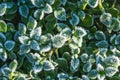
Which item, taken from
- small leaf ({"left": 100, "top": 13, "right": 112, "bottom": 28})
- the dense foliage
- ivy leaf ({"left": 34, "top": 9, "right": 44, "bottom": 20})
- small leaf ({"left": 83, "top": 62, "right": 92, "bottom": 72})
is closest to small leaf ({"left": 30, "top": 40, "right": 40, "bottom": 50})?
the dense foliage

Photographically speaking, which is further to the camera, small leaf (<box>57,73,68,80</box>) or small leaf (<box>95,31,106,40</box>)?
small leaf (<box>95,31,106,40</box>)

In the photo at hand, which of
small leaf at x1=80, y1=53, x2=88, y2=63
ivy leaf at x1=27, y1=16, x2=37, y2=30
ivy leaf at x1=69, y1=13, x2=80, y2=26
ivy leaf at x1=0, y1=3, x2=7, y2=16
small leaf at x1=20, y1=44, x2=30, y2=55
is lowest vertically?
small leaf at x1=80, y1=53, x2=88, y2=63

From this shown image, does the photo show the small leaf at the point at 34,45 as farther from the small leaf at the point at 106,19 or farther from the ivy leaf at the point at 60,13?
the small leaf at the point at 106,19

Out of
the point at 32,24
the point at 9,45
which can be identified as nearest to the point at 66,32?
the point at 32,24

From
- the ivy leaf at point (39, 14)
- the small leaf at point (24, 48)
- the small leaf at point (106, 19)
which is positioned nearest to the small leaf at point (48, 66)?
the small leaf at point (24, 48)

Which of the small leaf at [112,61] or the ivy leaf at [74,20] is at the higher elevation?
the ivy leaf at [74,20]

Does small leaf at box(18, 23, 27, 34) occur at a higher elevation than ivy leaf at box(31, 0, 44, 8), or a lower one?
lower

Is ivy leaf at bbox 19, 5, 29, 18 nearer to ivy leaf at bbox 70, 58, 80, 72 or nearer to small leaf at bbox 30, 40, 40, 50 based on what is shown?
small leaf at bbox 30, 40, 40, 50

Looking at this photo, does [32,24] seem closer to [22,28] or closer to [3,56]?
[22,28]

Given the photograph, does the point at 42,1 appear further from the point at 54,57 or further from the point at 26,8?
the point at 54,57

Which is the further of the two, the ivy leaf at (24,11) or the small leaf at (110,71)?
the ivy leaf at (24,11)
